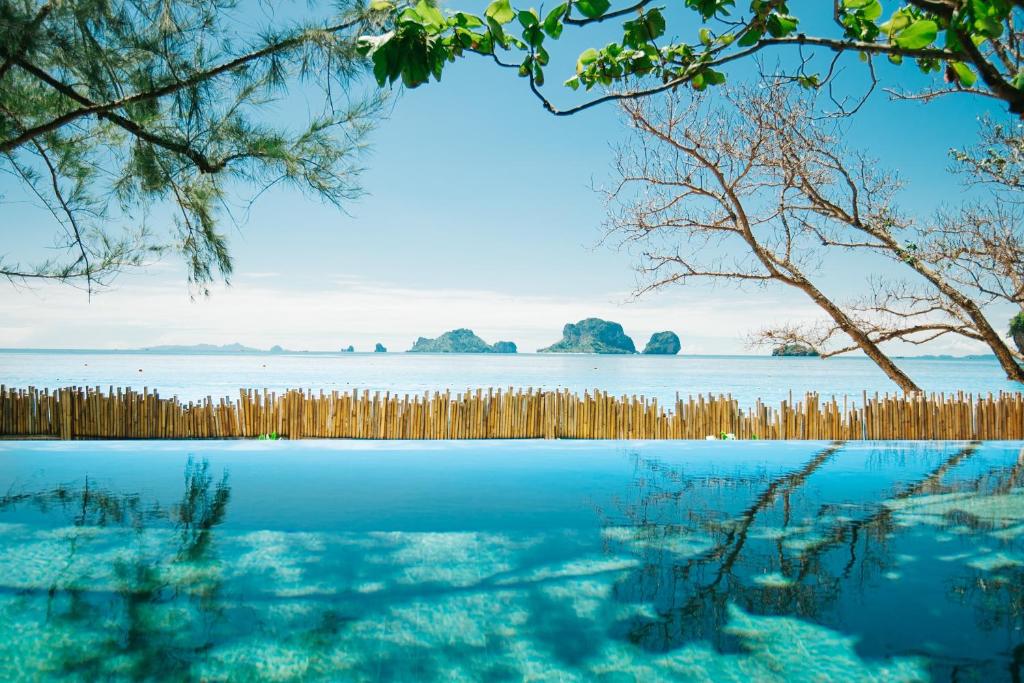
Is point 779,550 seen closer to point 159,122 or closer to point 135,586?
point 135,586

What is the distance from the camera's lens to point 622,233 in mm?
7094

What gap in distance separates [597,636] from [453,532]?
1.12 metres

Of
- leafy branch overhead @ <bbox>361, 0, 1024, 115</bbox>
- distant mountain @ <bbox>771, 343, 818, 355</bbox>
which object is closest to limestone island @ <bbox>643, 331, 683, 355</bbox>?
distant mountain @ <bbox>771, 343, 818, 355</bbox>

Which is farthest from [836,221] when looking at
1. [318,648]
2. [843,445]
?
[318,648]

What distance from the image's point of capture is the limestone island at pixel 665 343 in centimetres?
6538

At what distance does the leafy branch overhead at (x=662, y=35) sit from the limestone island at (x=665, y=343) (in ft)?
213

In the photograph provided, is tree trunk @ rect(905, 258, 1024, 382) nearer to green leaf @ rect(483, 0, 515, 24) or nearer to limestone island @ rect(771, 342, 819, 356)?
limestone island @ rect(771, 342, 819, 356)

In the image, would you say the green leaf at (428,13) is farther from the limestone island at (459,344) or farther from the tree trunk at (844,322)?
the limestone island at (459,344)

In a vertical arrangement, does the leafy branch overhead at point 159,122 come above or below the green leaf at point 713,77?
above

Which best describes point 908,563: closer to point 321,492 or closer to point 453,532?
point 453,532

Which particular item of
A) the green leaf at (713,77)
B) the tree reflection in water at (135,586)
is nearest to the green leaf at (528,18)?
the green leaf at (713,77)

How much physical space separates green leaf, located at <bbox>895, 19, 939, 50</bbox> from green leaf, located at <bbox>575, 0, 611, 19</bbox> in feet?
2.04

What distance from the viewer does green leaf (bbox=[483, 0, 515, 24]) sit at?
1423mm

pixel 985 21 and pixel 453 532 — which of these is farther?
pixel 453 532
